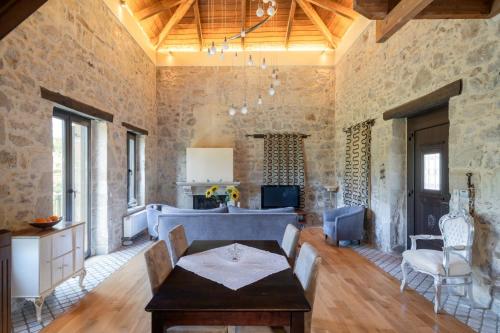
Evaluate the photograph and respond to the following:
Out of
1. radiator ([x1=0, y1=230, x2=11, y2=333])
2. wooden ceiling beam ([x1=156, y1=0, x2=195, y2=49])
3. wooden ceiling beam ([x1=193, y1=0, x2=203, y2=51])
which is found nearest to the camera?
radiator ([x1=0, y1=230, x2=11, y2=333])

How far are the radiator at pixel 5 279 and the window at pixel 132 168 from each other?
13.5 ft

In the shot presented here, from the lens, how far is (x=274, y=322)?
150 centimetres

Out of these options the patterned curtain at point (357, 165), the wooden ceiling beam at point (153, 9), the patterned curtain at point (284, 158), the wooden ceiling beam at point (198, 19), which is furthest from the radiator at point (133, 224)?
the wooden ceiling beam at point (198, 19)

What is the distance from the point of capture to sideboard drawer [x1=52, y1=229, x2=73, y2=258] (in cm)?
294

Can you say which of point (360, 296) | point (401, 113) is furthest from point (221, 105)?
point (360, 296)

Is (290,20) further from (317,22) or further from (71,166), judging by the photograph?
(71,166)

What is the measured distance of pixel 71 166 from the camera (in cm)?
427

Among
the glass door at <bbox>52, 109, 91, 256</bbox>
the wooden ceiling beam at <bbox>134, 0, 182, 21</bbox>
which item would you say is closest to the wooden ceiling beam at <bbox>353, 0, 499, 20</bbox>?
the glass door at <bbox>52, 109, 91, 256</bbox>

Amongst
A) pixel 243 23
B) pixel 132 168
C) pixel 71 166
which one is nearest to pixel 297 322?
pixel 71 166

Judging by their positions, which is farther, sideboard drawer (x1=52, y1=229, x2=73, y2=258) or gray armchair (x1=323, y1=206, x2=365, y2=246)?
gray armchair (x1=323, y1=206, x2=365, y2=246)

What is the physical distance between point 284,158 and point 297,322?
252 inches

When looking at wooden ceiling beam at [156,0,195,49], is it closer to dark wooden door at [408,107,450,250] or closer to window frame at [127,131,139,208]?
window frame at [127,131,139,208]

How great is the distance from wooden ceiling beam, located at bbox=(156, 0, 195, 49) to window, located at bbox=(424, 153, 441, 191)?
5.95 m

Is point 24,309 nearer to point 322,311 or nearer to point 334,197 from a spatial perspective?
point 322,311
